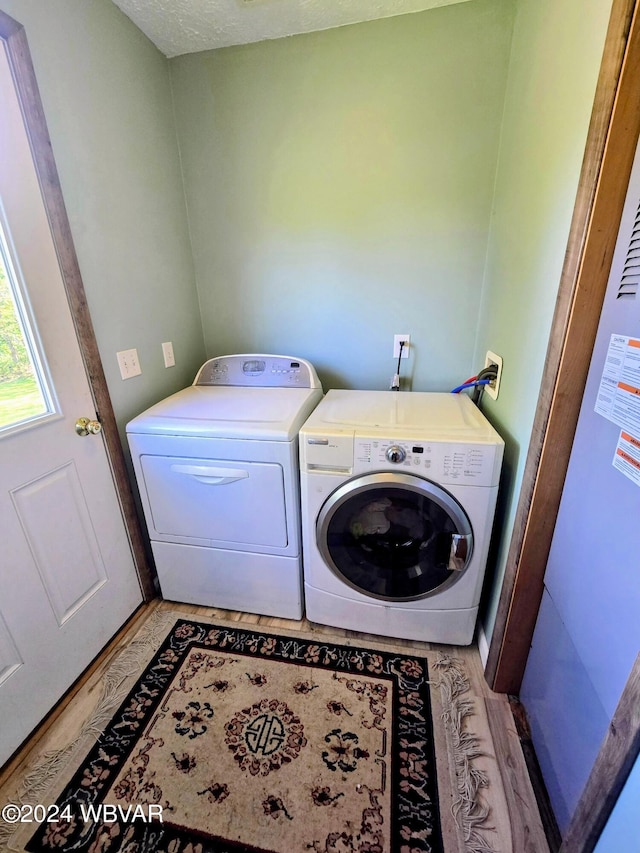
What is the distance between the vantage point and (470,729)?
1.14 metres

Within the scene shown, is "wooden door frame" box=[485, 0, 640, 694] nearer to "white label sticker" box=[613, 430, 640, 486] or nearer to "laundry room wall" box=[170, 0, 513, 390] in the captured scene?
"white label sticker" box=[613, 430, 640, 486]

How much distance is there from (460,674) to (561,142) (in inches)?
67.2

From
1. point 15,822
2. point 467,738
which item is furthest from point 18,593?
point 467,738

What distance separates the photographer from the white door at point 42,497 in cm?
104

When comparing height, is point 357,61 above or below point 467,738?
above

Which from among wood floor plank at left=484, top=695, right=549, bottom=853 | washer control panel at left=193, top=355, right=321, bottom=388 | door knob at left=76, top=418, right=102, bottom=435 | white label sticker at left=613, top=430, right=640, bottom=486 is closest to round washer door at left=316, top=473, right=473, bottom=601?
wood floor plank at left=484, top=695, right=549, bottom=853

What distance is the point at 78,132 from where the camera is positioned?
48.0 inches

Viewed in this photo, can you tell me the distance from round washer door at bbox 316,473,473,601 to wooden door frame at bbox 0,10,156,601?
0.86 meters

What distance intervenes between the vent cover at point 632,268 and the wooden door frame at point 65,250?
61.2 inches

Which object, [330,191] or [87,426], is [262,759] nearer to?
[87,426]

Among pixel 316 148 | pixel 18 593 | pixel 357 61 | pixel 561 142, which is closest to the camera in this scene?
pixel 561 142

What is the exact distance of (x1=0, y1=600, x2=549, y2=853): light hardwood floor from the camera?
0.93m

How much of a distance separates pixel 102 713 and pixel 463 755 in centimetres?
120

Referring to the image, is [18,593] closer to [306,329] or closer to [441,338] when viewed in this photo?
[306,329]
